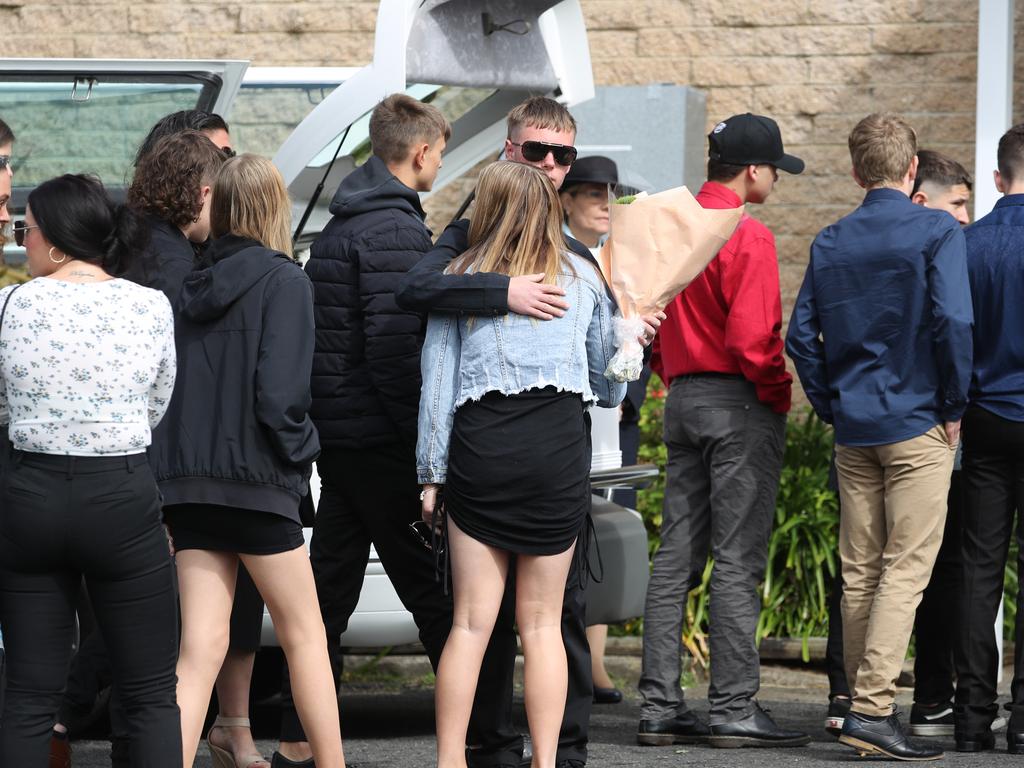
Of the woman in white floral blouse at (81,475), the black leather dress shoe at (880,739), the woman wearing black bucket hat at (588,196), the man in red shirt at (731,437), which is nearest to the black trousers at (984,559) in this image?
the black leather dress shoe at (880,739)

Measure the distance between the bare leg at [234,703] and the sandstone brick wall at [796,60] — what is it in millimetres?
4948

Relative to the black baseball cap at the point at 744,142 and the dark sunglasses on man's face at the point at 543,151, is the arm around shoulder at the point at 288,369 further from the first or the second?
the black baseball cap at the point at 744,142

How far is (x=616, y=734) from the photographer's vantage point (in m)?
6.11

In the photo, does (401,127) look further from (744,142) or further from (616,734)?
(616,734)

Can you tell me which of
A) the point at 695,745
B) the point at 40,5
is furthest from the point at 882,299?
the point at 40,5

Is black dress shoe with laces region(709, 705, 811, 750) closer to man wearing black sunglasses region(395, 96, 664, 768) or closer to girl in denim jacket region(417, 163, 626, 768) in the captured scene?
man wearing black sunglasses region(395, 96, 664, 768)

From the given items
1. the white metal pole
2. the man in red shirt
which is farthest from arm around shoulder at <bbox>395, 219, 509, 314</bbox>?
the white metal pole

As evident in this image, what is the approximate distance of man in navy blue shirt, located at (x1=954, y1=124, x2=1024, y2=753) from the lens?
223 inches

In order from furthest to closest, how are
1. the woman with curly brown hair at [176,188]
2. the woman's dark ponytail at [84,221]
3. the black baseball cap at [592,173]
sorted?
the black baseball cap at [592,173]
the woman with curly brown hair at [176,188]
the woman's dark ponytail at [84,221]

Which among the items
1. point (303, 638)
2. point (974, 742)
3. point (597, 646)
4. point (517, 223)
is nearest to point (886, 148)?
point (517, 223)

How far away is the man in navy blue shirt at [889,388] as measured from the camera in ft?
17.8

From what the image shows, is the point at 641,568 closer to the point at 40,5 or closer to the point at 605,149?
the point at 605,149

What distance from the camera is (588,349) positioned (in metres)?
4.61

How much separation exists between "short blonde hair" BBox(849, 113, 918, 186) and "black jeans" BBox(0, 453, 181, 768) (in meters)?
2.89
